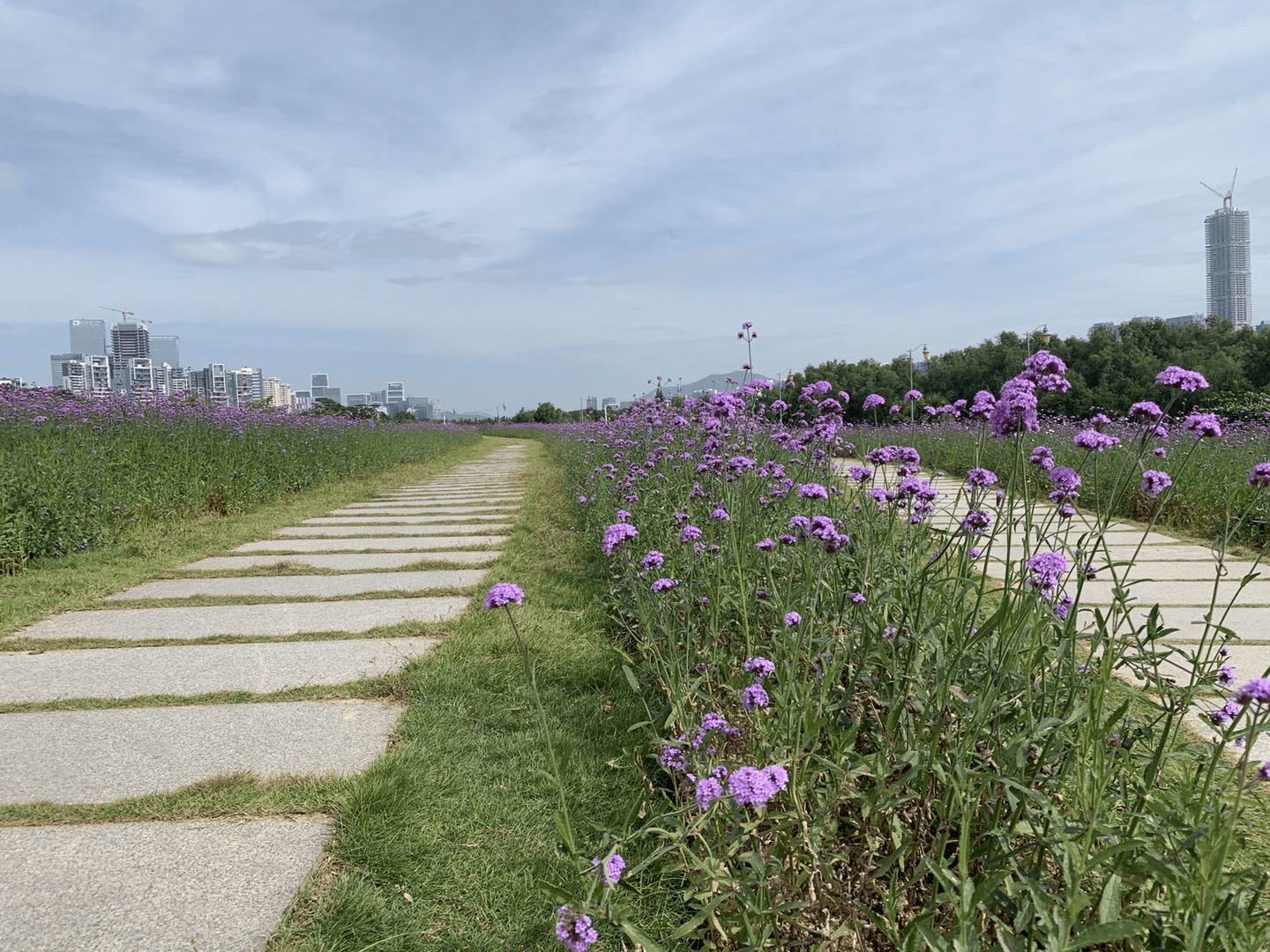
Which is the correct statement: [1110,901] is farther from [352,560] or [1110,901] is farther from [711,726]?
[352,560]

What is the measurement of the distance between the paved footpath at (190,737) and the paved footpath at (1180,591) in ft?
6.39

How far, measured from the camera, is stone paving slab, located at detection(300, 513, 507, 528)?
6438mm

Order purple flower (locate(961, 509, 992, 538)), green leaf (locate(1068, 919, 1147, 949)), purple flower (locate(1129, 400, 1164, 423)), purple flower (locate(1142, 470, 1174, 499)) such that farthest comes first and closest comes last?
1. purple flower (locate(961, 509, 992, 538))
2. purple flower (locate(1142, 470, 1174, 499))
3. purple flower (locate(1129, 400, 1164, 423))
4. green leaf (locate(1068, 919, 1147, 949))

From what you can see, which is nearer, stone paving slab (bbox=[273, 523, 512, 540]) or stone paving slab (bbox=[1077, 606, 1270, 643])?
stone paving slab (bbox=[1077, 606, 1270, 643])

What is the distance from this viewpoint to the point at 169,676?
8.75 ft

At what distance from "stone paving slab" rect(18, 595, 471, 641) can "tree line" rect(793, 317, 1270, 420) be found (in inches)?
284

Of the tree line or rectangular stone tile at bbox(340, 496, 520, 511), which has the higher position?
the tree line

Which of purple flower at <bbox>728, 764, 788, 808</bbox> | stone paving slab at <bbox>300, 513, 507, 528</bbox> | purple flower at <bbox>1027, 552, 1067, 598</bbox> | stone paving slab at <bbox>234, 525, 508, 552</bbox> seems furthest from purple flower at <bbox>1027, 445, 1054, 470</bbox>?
stone paving slab at <bbox>300, 513, 507, 528</bbox>

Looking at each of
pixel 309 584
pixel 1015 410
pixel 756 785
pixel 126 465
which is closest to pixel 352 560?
pixel 309 584

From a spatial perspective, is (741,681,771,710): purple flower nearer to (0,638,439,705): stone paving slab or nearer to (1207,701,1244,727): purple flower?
(1207,701,1244,727): purple flower

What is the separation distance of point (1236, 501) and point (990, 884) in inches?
229

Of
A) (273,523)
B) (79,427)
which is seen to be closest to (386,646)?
(273,523)

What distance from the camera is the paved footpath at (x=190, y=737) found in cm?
143

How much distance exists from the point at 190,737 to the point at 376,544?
3.26 meters
